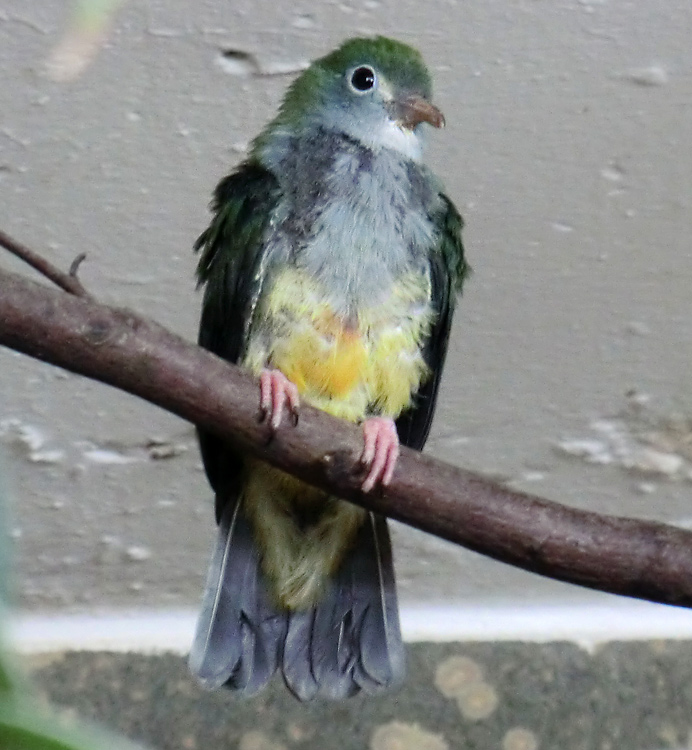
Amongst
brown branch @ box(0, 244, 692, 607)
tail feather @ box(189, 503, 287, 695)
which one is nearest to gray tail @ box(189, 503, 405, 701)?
tail feather @ box(189, 503, 287, 695)

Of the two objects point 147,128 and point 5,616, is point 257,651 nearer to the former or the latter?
point 147,128

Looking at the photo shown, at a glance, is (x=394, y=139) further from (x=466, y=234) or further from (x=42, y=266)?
(x=42, y=266)

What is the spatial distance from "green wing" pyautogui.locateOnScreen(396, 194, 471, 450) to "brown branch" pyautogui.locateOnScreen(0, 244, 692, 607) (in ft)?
0.97

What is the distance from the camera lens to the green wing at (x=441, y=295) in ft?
3.80

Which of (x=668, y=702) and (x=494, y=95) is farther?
(x=668, y=702)

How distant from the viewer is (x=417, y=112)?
45.8 inches

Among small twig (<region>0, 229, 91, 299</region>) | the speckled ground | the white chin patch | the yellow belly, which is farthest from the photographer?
the speckled ground

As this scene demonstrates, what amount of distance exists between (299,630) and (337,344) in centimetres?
32

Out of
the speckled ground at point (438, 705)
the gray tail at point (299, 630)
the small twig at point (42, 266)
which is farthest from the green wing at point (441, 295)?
the speckled ground at point (438, 705)

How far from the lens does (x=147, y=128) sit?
130cm

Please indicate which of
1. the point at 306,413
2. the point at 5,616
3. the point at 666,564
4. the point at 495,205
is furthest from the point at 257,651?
the point at 5,616

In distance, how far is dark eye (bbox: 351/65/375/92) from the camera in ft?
3.94

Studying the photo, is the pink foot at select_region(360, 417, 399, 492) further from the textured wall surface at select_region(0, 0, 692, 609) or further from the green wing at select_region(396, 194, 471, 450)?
the textured wall surface at select_region(0, 0, 692, 609)

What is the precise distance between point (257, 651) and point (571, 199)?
0.70 meters
